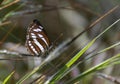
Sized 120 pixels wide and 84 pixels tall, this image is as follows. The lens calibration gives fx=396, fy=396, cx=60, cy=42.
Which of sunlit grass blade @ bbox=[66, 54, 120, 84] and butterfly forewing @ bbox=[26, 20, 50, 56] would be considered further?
butterfly forewing @ bbox=[26, 20, 50, 56]

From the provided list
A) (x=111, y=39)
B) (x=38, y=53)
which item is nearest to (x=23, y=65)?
(x=111, y=39)

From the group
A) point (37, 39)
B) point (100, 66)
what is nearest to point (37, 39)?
point (37, 39)

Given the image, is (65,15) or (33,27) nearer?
(33,27)

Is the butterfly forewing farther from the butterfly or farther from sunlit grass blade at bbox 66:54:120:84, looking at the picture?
sunlit grass blade at bbox 66:54:120:84

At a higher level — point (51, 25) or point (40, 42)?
point (40, 42)

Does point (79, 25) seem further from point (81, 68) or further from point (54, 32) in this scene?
point (81, 68)

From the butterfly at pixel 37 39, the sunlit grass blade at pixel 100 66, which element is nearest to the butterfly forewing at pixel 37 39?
the butterfly at pixel 37 39

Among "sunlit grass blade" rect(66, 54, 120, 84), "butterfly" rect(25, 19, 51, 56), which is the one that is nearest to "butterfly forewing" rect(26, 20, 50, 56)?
"butterfly" rect(25, 19, 51, 56)

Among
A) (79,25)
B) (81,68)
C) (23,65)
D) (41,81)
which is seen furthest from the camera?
(79,25)
